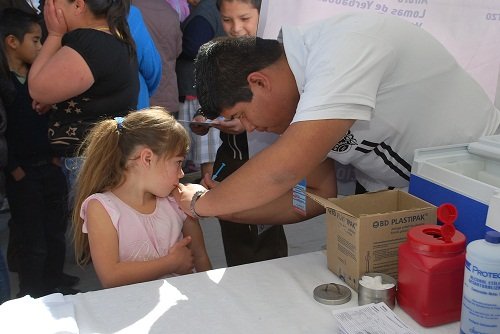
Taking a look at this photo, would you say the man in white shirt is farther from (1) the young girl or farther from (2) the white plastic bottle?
(2) the white plastic bottle

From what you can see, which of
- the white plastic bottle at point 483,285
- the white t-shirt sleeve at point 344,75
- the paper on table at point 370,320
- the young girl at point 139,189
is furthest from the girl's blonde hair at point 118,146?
the white plastic bottle at point 483,285

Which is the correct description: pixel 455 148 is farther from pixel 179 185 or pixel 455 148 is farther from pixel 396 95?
pixel 179 185

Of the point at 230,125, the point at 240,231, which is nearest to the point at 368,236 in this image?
the point at 230,125

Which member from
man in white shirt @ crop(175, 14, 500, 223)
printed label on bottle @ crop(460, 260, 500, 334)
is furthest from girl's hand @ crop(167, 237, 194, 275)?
printed label on bottle @ crop(460, 260, 500, 334)

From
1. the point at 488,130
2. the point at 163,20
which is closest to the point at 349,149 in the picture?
the point at 488,130

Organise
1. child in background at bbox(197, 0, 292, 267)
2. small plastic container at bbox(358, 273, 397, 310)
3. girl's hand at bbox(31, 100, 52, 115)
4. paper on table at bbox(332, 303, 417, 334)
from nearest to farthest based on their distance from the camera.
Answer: paper on table at bbox(332, 303, 417, 334) < small plastic container at bbox(358, 273, 397, 310) < child in background at bbox(197, 0, 292, 267) < girl's hand at bbox(31, 100, 52, 115)

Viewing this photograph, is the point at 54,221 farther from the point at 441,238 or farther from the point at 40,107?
the point at 441,238

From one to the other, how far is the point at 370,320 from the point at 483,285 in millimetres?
221

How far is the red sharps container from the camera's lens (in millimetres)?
978

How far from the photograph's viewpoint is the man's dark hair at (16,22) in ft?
8.00

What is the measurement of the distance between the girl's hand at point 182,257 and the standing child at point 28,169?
3.88ft

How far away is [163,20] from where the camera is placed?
3432 mm

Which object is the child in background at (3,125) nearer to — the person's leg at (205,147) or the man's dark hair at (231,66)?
the man's dark hair at (231,66)

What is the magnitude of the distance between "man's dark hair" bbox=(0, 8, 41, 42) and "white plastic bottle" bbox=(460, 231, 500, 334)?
2.21 metres
